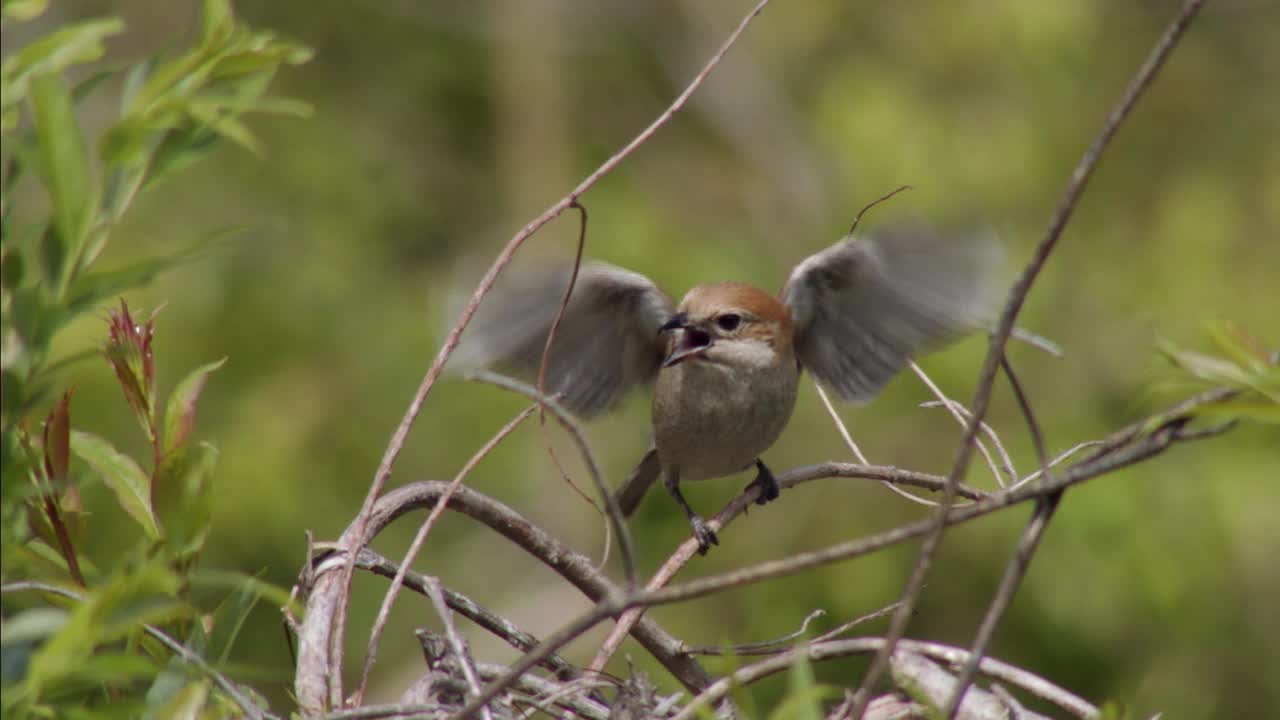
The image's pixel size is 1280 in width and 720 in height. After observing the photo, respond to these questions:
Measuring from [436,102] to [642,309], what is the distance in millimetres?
7278

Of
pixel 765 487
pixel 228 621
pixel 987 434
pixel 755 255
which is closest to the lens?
pixel 228 621

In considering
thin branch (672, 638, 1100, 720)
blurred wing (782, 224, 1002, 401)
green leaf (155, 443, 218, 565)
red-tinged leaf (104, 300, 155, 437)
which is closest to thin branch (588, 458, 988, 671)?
thin branch (672, 638, 1100, 720)

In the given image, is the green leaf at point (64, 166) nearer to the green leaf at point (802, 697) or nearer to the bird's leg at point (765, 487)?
the green leaf at point (802, 697)

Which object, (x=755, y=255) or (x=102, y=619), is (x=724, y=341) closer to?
(x=102, y=619)

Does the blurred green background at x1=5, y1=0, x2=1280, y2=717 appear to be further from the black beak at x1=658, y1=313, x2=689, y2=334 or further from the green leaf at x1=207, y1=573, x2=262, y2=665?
the green leaf at x1=207, y1=573, x2=262, y2=665

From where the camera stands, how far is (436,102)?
11430 mm

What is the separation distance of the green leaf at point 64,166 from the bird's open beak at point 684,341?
2.76 m

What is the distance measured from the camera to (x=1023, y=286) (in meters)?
1.76

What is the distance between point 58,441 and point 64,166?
0.53 metres

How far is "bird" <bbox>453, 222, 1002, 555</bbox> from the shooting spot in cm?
408

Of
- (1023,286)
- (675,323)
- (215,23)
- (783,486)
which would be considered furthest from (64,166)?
(675,323)

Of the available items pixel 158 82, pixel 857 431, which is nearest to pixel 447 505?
pixel 158 82

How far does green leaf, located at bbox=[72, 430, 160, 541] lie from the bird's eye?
2.53 m

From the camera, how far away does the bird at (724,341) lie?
4082mm
